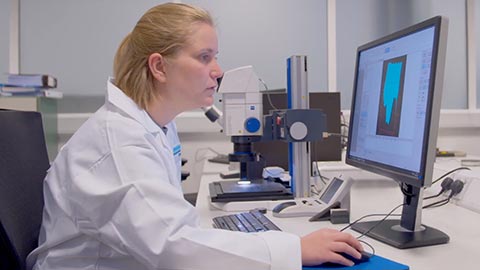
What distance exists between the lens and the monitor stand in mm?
873

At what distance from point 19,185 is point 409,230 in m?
0.83

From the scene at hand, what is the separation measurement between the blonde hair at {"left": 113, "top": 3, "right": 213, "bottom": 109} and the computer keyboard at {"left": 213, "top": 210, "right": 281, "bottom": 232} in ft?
1.10

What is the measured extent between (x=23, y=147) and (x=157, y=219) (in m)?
0.44

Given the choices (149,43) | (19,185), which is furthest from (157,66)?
(19,185)

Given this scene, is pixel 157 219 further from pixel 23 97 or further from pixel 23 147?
pixel 23 97

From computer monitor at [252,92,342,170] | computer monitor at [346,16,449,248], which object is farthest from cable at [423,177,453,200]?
computer monitor at [252,92,342,170]

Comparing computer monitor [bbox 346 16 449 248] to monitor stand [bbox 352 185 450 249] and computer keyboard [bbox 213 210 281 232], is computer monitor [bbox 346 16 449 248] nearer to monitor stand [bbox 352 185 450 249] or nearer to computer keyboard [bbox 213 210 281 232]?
monitor stand [bbox 352 185 450 249]

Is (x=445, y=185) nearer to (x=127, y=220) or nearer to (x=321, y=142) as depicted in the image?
(x=321, y=142)

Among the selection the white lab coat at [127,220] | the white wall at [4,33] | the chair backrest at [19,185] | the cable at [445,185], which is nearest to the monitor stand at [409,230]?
the white lab coat at [127,220]

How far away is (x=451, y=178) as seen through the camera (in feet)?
4.27

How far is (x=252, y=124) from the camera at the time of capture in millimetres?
1400

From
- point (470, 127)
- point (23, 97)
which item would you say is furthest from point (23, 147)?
point (470, 127)

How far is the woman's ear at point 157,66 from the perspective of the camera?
0.95 metres

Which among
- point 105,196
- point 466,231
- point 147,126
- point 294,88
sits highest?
point 294,88
